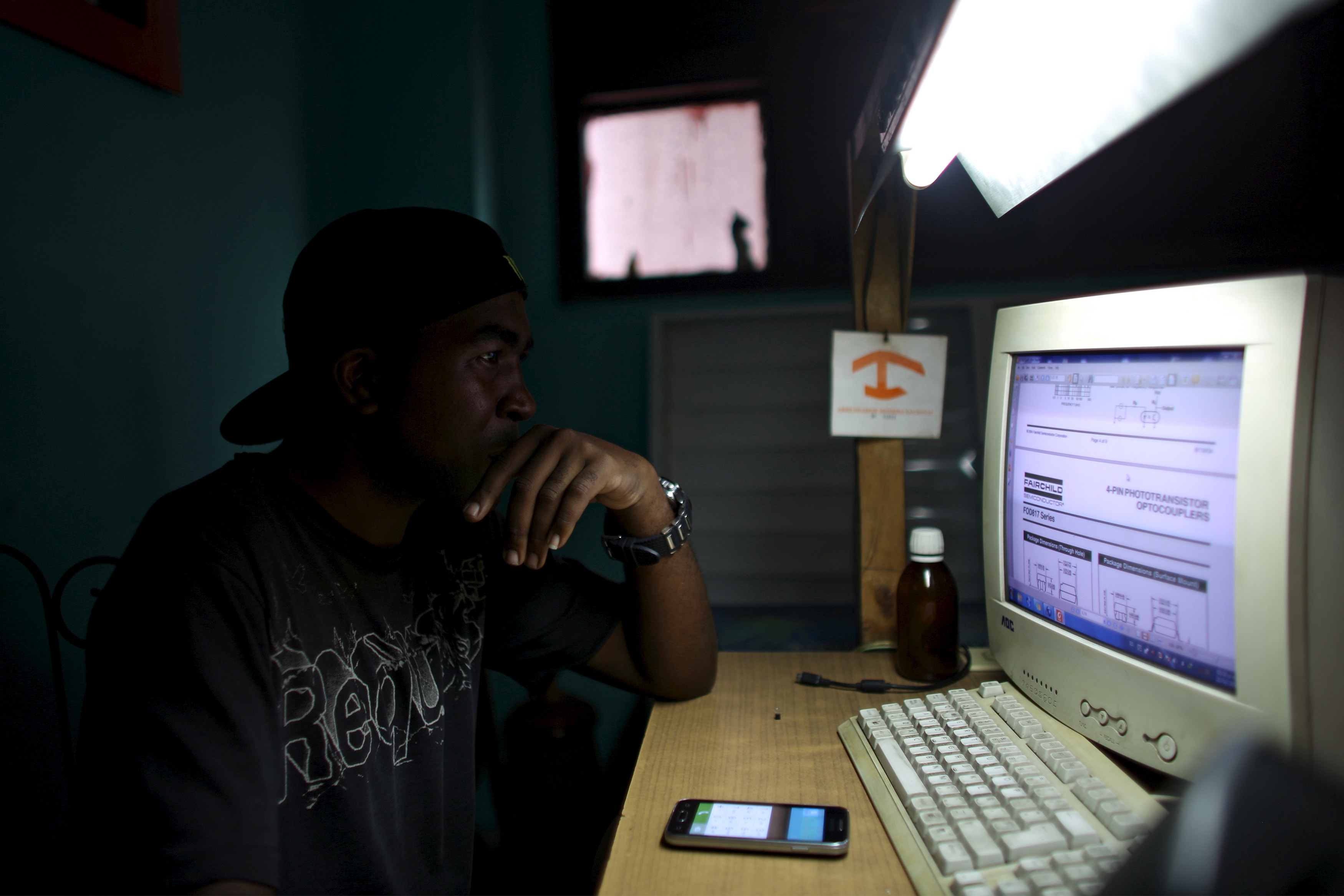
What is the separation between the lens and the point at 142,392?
116 cm

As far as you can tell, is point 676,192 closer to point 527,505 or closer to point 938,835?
point 527,505

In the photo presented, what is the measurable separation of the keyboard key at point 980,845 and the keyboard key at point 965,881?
0.01 m

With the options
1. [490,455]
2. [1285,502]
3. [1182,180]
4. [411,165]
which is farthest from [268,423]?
[1182,180]

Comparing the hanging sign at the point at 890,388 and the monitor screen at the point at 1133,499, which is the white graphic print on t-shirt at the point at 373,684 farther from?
the monitor screen at the point at 1133,499

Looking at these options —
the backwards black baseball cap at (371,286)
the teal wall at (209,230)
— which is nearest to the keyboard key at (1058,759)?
the backwards black baseball cap at (371,286)

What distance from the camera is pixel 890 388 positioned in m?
1.17

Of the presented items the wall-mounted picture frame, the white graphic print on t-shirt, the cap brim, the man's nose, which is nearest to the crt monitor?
the man's nose

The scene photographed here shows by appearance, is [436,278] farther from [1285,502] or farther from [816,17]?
[816,17]

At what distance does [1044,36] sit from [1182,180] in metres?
1.24

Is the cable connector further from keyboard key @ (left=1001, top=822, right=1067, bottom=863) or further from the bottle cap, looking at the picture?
keyboard key @ (left=1001, top=822, right=1067, bottom=863)

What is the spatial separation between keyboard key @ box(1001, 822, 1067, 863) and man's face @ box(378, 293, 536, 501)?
72 centimetres

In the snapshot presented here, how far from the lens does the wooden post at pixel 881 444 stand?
1181 millimetres

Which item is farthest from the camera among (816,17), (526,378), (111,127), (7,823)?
(526,378)

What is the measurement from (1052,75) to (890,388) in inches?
24.2
